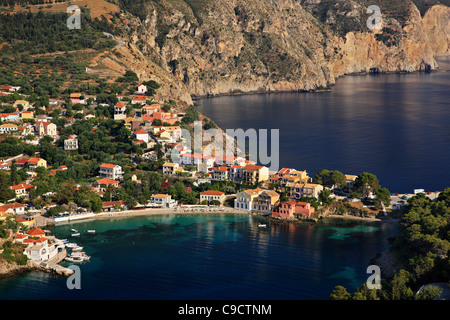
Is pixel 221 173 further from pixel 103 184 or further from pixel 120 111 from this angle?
pixel 120 111

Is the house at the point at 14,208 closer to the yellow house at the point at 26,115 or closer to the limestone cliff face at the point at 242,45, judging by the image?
the yellow house at the point at 26,115

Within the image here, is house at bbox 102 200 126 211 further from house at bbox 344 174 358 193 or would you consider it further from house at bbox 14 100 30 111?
house at bbox 14 100 30 111

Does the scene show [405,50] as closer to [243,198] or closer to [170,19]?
[170,19]

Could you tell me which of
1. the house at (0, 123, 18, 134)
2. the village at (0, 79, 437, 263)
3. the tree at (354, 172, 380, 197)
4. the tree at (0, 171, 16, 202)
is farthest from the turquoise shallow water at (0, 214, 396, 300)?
the house at (0, 123, 18, 134)

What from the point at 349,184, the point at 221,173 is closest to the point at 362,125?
the point at 349,184

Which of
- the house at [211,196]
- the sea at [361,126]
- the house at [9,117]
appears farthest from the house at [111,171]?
the sea at [361,126]
